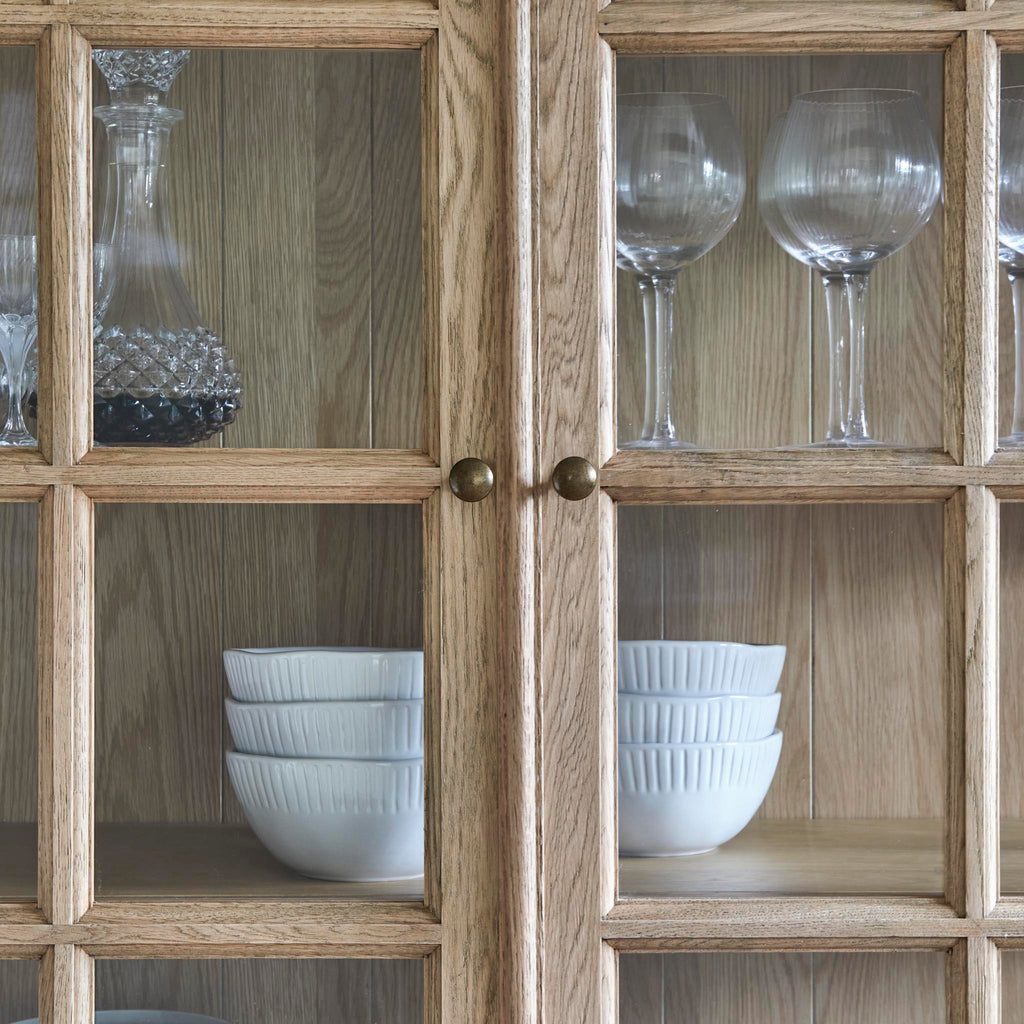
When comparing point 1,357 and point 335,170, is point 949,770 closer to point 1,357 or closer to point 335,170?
point 335,170

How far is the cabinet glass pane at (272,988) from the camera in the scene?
72cm

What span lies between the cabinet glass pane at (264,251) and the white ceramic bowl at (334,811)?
0.19 m

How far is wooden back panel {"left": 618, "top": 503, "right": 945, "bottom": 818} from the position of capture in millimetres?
727

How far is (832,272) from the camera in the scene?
74 cm

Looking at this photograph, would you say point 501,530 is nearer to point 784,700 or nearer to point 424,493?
point 424,493

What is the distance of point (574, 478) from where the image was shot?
2.31 ft

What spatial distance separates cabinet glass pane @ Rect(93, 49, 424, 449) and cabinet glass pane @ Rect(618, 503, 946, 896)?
19 cm

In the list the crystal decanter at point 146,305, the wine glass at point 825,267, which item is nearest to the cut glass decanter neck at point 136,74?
the crystal decanter at point 146,305

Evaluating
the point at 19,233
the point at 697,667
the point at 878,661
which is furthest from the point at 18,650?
the point at 878,661

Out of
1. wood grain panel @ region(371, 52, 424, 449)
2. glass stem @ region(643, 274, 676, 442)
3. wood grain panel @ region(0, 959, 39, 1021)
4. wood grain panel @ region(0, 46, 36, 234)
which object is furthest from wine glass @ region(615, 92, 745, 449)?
wood grain panel @ region(0, 959, 39, 1021)

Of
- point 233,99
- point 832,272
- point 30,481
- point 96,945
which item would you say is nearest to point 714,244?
point 832,272

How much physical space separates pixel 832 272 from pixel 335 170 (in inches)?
11.7

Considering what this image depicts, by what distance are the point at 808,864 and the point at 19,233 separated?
1.92 ft

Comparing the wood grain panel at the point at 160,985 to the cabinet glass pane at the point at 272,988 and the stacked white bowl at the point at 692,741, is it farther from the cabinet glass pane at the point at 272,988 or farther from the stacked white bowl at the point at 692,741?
the stacked white bowl at the point at 692,741
